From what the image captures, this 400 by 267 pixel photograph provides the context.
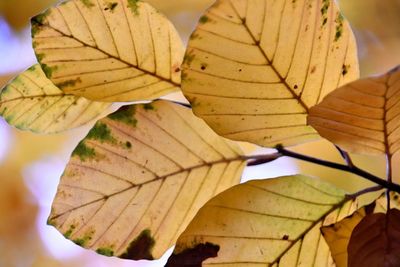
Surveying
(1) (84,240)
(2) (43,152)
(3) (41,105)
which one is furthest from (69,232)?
(2) (43,152)

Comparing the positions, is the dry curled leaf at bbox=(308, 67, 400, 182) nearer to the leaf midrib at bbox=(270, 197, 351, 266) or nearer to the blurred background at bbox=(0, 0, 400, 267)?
→ the leaf midrib at bbox=(270, 197, 351, 266)

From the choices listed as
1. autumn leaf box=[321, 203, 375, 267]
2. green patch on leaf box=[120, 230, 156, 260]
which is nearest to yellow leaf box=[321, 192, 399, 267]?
autumn leaf box=[321, 203, 375, 267]

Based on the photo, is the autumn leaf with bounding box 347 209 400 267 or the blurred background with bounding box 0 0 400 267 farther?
the blurred background with bounding box 0 0 400 267

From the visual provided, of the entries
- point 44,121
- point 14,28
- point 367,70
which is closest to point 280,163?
point 367,70

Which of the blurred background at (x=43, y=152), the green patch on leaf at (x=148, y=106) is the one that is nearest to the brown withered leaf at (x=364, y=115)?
the green patch on leaf at (x=148, y=106)

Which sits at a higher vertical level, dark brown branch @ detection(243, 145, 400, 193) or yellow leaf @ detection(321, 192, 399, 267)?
dark brown branch @ detection(243, 145, 400, 193)

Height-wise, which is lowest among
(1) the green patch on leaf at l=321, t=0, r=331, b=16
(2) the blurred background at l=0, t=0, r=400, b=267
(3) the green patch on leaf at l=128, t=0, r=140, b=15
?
(2) the blurred background at l=0, t=0, r=400, b=267
